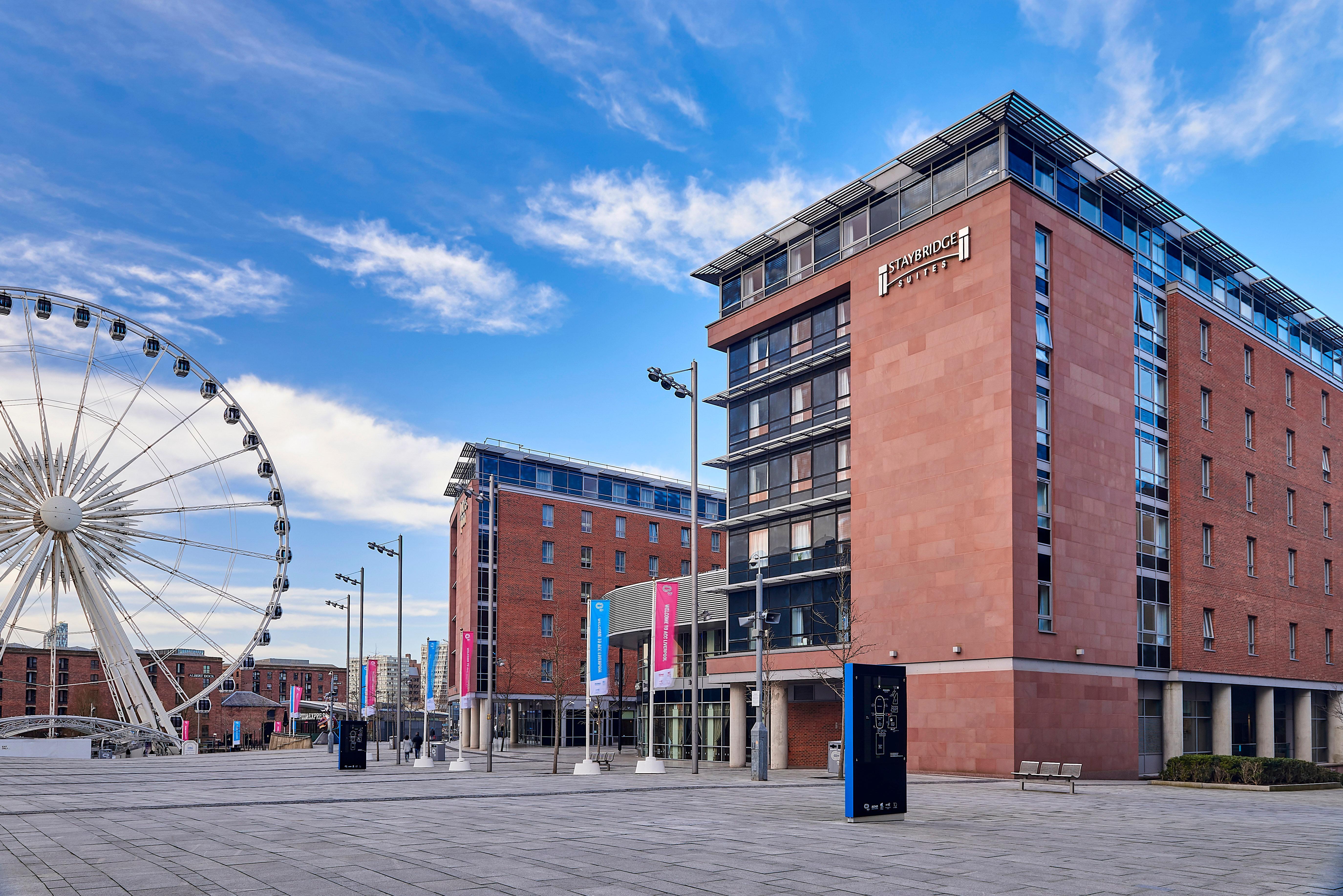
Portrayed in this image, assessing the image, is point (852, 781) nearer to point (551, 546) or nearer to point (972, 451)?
point (972, 451)

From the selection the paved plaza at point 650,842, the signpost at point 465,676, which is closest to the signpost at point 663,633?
the signpost at point 465,676

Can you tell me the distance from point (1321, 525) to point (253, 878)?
58.9 meters

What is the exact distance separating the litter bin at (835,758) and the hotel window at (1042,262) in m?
18.1

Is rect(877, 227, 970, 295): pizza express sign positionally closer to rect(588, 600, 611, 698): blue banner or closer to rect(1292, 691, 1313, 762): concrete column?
rect(588, 600, 611, 698): blue banner

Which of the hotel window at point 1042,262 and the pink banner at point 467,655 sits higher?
the hotel window at point 1042,262

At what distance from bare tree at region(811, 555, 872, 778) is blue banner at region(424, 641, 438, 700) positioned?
72.1ft

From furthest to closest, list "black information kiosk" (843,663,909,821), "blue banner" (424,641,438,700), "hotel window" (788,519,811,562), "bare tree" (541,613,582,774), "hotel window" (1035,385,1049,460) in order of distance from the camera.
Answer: "bare tree" (541,613,582,774) → "blue banner" (424,641,438,700) → "hotel window" (788,519,811,562) → "hotel window" (1035,385,1049,460) → "black information kiosk" (843,663,909,821)

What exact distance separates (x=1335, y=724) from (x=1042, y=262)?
32.6 metres

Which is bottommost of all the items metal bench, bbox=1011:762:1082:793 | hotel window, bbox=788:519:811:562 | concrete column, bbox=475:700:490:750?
concrete column, bbox=475:700:490:750

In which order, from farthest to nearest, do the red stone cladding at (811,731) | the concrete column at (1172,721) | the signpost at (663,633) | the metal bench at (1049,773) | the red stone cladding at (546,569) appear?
the red stone cladding at (546,569), the red stone cladding at (811,731), the concrete column at (1172,721), the signpost at (663,633), the metal bench at (1049,773)

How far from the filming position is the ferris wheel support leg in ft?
170

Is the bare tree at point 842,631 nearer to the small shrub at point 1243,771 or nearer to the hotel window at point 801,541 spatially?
the hotel window at point 801,541

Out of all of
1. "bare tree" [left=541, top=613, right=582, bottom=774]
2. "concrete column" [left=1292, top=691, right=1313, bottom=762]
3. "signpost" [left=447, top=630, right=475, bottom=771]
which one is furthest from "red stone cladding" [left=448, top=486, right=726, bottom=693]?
"concrete column" [left=1292, top=691, right=1313, bottom=762]

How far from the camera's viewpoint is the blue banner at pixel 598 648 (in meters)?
36.6
